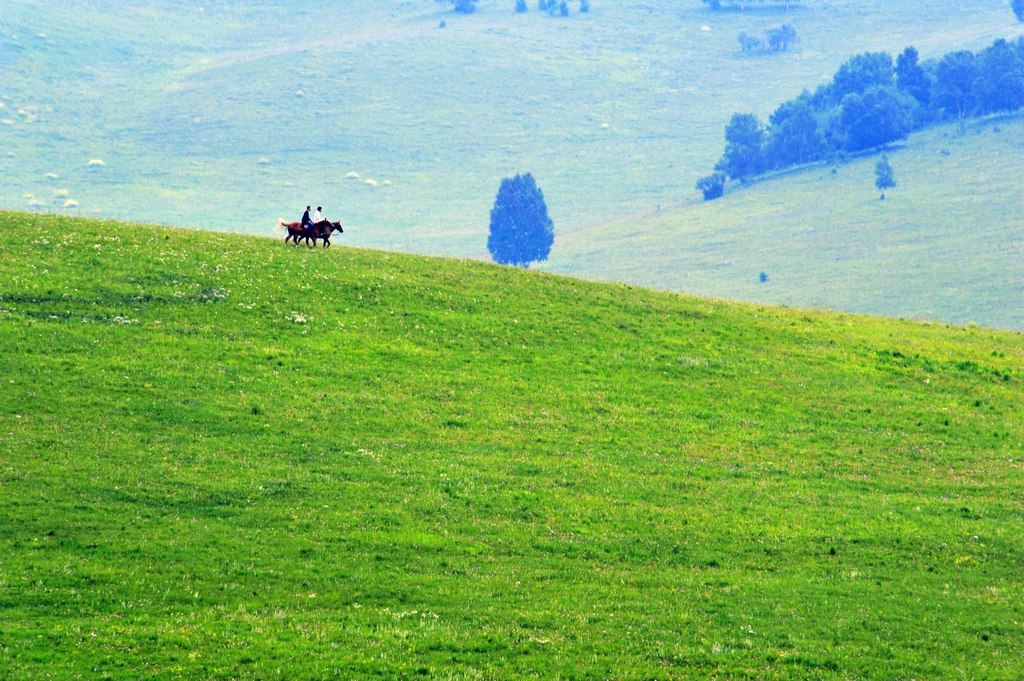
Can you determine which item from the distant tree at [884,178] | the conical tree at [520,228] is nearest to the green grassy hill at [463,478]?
the conical tree at [520,228]

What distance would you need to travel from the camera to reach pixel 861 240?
165000 millimetres

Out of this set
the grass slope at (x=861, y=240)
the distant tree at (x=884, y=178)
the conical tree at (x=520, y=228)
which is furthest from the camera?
the distant tree at (x=884, y=178)

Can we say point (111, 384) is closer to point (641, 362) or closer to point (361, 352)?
point (361, 352)

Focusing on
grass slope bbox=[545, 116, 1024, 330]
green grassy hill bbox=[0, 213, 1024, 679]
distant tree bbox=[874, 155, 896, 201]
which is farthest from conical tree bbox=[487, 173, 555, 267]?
green grassy hill bbox=[0, 213, 1024, 679]

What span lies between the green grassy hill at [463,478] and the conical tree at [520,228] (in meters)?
127

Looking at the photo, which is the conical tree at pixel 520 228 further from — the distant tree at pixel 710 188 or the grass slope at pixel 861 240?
the distant tree at pixel 710 188

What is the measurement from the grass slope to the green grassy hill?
9589 cm

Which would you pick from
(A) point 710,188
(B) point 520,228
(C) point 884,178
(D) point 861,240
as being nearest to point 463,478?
(D) point 861,240

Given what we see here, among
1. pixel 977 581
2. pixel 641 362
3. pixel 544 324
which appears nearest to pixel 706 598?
pixel 977 581

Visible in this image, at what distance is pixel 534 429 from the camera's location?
117 ft

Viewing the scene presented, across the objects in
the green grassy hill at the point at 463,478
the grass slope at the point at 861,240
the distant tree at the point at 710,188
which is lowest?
the green grassy hill at the point at 463,478

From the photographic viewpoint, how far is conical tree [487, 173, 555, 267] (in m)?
177

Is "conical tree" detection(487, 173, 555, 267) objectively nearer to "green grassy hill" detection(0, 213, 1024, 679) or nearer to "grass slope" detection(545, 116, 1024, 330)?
"grass slope" detection(545, 116, 1024, 330)

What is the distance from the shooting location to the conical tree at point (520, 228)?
177m
